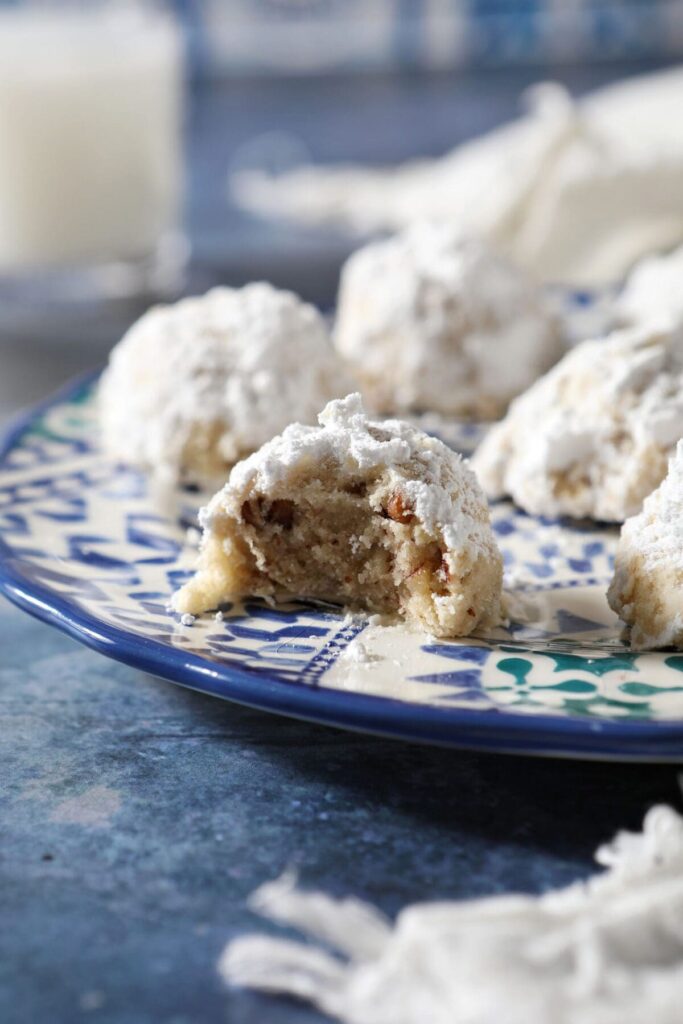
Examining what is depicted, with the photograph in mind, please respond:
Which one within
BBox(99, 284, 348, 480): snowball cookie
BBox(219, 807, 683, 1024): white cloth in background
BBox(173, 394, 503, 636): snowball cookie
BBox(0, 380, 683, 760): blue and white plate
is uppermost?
BBox(99, 284, 348, 480): snowball cookie

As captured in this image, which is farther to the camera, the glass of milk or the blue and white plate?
the glass of milk

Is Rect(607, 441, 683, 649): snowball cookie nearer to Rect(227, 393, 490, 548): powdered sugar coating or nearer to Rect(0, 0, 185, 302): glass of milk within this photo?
Rect(227, 393, 490, 548): powdered sugar coating

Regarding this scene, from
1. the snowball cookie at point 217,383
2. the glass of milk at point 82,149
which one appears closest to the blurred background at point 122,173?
the glass of milk at point 82,149

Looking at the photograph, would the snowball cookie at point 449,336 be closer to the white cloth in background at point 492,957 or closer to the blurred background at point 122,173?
the blurred background at point 122,173

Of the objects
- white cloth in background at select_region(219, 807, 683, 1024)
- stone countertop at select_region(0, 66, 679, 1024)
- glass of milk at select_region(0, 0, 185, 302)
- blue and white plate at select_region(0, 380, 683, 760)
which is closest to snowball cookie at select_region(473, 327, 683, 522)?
blue and white plate at select_region(0, 380, 683, 760)

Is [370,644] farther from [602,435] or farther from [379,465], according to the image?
[602,435]

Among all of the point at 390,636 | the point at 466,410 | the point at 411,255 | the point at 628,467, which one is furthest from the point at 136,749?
the point at 411,255

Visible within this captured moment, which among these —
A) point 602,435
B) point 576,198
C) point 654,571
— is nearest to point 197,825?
point 654,571
